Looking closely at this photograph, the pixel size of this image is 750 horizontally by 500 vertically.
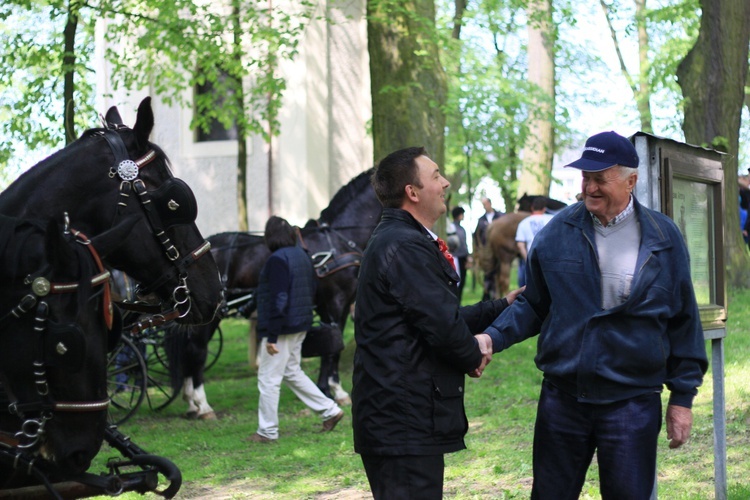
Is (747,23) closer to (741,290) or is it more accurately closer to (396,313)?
(741,290)

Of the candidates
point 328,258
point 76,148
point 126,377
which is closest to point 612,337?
point 76,148

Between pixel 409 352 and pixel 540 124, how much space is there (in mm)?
20904

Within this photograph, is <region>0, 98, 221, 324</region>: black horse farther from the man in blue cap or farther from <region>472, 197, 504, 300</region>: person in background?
<region>472, 197, 504, 300</region>: person in background

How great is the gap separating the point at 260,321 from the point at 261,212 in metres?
15.2

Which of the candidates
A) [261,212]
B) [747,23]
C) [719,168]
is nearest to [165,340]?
[719,168]

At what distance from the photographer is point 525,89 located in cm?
2494

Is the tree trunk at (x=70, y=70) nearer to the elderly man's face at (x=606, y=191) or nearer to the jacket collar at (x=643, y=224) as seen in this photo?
the jacket collar at (x=643, y=224)

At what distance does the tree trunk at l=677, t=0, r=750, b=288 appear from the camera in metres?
14.1

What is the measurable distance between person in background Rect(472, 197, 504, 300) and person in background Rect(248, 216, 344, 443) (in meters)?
9.39

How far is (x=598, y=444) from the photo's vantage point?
164 inches

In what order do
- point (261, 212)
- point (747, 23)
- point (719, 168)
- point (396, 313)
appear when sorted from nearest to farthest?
point (396, 313)
point (719, 168)
point (747, 23)
point (261, 212)

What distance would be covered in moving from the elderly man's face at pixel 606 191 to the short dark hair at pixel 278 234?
5.94m

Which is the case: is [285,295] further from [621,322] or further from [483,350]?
[621,322]

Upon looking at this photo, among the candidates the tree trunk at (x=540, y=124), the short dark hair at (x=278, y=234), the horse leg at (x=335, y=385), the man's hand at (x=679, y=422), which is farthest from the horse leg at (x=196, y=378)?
the tree trunk at (x=540, y=124)
